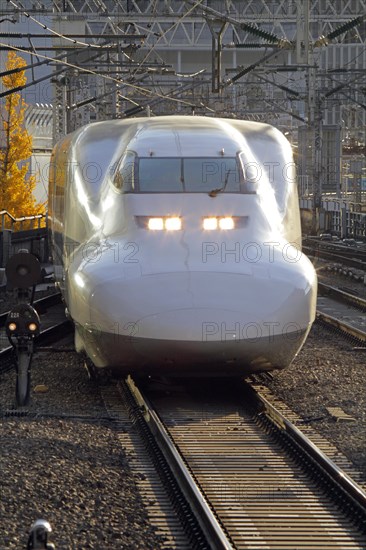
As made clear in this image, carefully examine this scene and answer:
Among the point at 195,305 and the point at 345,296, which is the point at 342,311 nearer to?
the point at 345,296

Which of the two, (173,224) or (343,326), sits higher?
(173,224)

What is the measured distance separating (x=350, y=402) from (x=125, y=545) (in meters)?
4.34

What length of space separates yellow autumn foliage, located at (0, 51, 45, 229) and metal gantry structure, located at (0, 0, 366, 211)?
216cm

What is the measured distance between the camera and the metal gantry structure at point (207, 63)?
24016mm

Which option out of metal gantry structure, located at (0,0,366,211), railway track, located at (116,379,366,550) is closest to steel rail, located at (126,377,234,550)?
railway track, located at (116,379,366,550)

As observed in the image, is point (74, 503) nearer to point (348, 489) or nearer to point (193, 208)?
point (348, 489)

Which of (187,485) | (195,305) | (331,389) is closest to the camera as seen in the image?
(187,485)

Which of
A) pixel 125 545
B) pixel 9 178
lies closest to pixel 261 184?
pixel 125 545

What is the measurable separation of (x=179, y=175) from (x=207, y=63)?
2513 inches

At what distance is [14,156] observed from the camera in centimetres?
4747

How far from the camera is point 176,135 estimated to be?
1134 cm

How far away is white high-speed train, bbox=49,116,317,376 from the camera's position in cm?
920

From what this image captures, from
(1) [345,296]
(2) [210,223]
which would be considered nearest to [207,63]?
(1) [345,296]

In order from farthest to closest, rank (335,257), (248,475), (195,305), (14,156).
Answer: (14,156)
(335,257)
(195,305)
(248,475)
